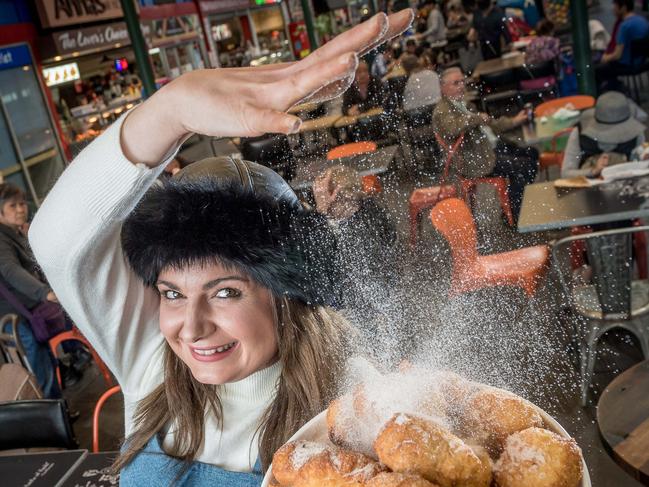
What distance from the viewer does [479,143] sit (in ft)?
15.6

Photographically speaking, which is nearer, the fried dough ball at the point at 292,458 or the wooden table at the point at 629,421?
the fried dough ball at the point at 292,458

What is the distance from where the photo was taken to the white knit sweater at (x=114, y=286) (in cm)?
121

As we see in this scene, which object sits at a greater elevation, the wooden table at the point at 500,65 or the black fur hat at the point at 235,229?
the black fur hat at the point at 235,229

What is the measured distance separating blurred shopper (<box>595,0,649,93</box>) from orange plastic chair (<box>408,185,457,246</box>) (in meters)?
4.22

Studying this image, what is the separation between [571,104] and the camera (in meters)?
6.55

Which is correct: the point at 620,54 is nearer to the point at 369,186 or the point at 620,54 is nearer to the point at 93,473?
the point at 369,186

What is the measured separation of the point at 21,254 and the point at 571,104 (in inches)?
197

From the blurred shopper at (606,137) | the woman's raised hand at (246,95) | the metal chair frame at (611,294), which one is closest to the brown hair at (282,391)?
the woman's raised hand at (246,95)

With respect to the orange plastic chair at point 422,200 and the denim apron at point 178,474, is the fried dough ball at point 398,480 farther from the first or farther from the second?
the orange plastic chair at point 422,200

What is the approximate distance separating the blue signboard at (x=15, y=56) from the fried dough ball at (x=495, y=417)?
371 inches

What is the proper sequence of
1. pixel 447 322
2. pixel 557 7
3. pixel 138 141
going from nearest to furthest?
pixel 138 141 → pixel 447 322 → pixel 557 7

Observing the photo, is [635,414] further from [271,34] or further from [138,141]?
[271,34]

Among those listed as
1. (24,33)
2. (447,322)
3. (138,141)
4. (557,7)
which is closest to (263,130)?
(138,141)

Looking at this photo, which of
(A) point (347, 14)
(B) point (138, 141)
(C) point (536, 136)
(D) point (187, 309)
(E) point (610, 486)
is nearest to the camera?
(B) point (138, 141)
